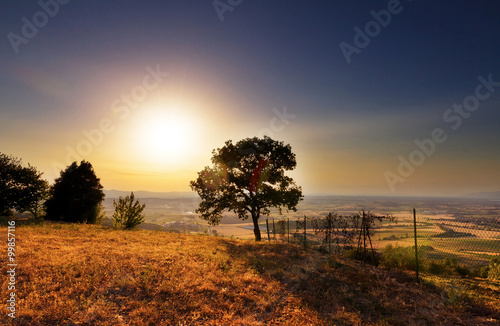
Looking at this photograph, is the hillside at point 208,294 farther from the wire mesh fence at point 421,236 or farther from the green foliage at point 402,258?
the wire mesh fence at point 421,236

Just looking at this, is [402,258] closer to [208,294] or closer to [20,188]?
[208,294]

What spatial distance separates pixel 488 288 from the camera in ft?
28.6

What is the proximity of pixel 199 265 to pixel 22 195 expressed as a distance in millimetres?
27104

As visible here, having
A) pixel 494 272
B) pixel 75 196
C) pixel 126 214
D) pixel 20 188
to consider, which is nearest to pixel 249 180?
pixel 126 214

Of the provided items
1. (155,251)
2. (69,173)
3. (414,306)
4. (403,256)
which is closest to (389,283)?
(414,306)

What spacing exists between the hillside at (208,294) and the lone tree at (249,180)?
10095mm

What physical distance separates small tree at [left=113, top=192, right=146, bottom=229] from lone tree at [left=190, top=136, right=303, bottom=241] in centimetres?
599

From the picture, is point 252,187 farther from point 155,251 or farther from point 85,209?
point 85,209

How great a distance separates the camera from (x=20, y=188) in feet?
80.8

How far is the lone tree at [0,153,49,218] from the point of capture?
23625 mm

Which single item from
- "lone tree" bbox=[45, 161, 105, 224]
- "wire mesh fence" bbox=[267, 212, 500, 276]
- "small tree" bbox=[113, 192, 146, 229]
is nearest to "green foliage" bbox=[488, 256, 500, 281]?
"wire mesh fence" bbox=[267, 212, 500, 276]

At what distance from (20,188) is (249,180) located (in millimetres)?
25228

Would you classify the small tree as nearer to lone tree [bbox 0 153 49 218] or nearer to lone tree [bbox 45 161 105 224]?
lone tree [bbox 45 161 105 224]

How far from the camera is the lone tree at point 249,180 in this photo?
20.2m
